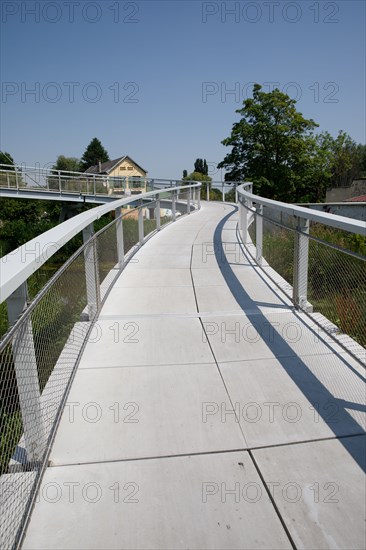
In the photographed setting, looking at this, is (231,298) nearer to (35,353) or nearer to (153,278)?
(153,278)

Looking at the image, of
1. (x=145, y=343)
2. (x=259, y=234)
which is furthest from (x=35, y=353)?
(x=259, y=234)

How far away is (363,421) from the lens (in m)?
2.64

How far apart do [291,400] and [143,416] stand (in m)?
1.07

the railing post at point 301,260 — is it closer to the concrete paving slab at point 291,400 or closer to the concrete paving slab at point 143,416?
the concrete paving slab at point 291,400

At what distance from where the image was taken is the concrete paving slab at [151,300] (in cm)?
477

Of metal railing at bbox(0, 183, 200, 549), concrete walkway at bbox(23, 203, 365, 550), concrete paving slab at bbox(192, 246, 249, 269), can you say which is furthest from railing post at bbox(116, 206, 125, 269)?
concrete walkway at bbox(23, 203, 365, 550)

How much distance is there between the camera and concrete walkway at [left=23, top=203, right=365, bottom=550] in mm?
1885

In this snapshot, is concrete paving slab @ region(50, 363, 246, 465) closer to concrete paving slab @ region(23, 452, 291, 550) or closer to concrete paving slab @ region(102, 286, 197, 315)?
concrete paving slab @ region(23, 452, 291, 550)

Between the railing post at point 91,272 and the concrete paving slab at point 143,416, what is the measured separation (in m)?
1.20

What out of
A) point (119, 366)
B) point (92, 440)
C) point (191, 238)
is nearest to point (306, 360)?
point (119, 366)

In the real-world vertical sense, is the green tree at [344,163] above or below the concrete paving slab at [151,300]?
above

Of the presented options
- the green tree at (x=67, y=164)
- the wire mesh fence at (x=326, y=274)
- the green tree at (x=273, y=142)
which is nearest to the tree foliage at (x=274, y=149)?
the green tree at (x=273, y=142)

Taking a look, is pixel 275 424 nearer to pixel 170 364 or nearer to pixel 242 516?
pixel 242 516

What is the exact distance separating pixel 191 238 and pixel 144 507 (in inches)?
341
